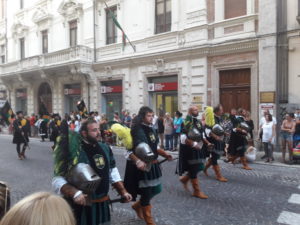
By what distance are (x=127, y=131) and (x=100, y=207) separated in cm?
139

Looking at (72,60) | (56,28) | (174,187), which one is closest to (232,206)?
(174,187)

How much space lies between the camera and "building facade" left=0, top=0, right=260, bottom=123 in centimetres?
1232

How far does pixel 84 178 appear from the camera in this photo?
264 cm

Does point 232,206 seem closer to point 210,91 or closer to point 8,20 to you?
point 210,91

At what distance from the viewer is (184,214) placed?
4.73 m

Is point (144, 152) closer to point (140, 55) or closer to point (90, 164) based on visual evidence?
point (90, 164)

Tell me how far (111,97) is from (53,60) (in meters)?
5.29

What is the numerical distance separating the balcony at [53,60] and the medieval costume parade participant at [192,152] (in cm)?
1330

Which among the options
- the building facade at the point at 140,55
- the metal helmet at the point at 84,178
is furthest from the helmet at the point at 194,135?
the building facade at the point at 140,55

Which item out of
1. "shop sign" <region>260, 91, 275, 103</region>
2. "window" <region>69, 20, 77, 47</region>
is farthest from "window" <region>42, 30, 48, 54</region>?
"shop sign" <region>260, 91, 275, 103</region>

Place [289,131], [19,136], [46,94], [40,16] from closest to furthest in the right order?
[289,131] → [19,136] → [40,16] → [46,94]

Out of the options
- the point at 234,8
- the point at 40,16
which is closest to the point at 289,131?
the point at 234,8

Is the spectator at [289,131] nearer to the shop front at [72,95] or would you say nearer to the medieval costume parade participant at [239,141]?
the medieval costume parade participant at [239,141]

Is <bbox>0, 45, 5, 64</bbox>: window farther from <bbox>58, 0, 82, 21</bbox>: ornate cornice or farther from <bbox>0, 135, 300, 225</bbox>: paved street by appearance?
<bbox>0, 135, 300, 225</bbox>: paved street
